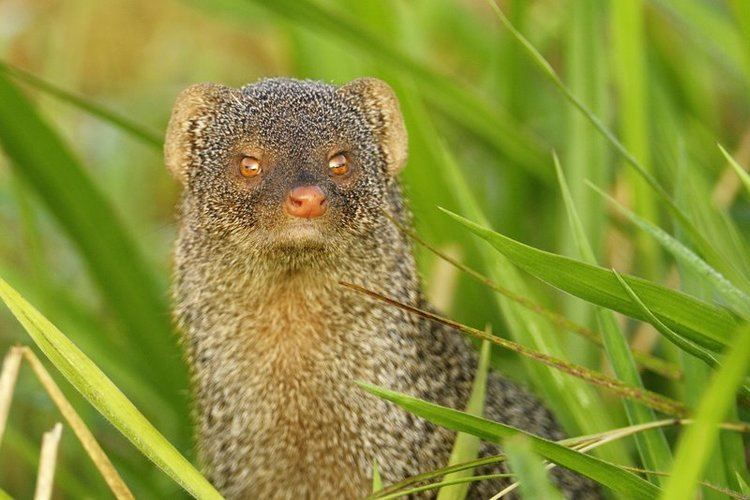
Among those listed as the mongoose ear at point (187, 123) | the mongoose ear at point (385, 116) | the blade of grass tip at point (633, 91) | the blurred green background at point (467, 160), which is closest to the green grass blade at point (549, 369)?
the blurred green background at point (467, 160)

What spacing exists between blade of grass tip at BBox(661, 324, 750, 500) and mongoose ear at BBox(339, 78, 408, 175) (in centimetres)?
124

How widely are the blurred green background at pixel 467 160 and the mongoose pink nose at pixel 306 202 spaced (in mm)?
754

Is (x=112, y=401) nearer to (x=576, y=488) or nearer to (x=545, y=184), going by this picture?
(x=576, y=488)

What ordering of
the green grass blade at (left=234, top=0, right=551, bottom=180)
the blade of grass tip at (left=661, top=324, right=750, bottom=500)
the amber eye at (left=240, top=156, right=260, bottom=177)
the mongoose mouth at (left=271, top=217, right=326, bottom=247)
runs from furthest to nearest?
the green grass blade at (left=234, top=0, right=551, bottom=180) < the amber eye at (left=240, top=156, right=260, bottom=177) < the mongoose mouth at (left=271, top=217, right=326, bottom=247) < the blade of grass tip at (left=661, top=324, right=750, bottom=500)

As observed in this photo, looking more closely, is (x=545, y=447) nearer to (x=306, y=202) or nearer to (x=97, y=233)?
(x=306, y=202)

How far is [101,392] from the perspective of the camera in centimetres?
212

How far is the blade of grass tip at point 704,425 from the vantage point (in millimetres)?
1553

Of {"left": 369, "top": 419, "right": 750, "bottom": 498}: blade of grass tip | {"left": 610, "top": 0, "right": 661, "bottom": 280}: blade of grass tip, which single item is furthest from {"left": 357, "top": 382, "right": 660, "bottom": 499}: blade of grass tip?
{"left": 610, "top": 0, "right": 661, "bottom": 280}: blade of grass tip

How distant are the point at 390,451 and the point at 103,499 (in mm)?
935

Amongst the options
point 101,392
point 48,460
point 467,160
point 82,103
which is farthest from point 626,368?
point 467,160

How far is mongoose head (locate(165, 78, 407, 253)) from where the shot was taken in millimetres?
2395

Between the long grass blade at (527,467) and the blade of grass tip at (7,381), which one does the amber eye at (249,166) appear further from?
the long grass blade at (527,467)

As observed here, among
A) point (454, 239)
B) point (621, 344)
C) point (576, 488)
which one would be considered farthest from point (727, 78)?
point (621, 344)

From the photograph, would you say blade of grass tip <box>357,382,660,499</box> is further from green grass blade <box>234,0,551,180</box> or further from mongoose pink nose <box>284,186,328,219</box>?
green grass blade <box>234,0,551,180</box>
